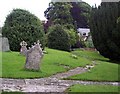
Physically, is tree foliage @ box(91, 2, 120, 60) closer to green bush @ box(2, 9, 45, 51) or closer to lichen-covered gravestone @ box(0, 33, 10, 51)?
green bush @ box(2, 9, 45, 51)

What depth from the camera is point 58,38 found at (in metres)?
36.5

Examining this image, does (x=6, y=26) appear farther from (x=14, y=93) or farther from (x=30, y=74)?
(x=14, y=93)

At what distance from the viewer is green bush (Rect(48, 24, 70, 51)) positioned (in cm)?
3672

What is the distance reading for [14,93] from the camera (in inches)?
393

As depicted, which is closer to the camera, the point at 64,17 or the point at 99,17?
the point at 99,17

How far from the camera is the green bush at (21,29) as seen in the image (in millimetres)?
26344

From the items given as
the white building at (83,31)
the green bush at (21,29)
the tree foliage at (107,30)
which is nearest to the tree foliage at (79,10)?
the white building at (83,31)

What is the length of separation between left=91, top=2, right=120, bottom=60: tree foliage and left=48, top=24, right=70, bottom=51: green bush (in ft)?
11.1

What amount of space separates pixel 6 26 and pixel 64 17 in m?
27.9

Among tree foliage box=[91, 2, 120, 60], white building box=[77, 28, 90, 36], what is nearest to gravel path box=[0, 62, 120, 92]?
tree foliage box=[91, 2, 120, 60]

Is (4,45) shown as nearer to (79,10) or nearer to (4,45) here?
(4,45)

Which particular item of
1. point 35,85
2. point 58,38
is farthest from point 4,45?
point 35,85

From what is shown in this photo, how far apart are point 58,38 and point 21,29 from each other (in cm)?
1026

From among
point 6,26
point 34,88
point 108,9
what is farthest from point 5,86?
point 108,9
